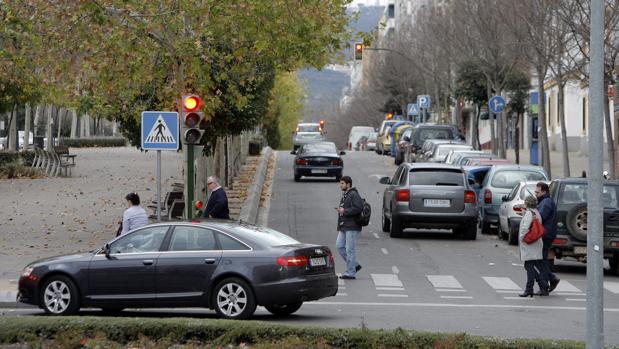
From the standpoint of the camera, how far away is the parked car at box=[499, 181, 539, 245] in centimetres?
2625

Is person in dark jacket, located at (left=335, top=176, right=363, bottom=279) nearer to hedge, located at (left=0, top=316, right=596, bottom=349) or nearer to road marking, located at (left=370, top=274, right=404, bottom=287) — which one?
road marking, located at (left=370, top=274, right=404, bottom=287)

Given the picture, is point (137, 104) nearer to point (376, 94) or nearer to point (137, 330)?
point (137, 330)

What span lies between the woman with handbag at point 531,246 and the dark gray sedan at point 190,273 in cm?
396

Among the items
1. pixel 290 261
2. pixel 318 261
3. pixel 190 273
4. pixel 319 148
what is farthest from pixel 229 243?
pixel 319 148

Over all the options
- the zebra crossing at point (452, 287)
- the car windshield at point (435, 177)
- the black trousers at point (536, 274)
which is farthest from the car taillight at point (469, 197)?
the black trousers at point (536, 274)

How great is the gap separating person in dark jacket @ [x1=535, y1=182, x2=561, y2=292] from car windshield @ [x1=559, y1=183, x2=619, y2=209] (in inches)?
103

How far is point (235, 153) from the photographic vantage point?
4834cm

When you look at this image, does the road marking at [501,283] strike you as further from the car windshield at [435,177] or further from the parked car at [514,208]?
the car windshield at [435,177]

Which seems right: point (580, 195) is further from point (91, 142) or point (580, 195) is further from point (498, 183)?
point (91, 142)

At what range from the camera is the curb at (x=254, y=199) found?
3204 cm

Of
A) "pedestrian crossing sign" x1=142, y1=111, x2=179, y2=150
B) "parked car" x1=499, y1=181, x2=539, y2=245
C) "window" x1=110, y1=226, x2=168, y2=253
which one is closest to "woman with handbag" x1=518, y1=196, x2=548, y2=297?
"window" x1=110, y1=226, x2=168, y2=253

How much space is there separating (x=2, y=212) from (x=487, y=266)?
1489 cm

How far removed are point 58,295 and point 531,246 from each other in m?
7.26

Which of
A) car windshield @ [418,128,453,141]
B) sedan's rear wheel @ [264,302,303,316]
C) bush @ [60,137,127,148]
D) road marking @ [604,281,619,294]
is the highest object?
bush @ [60,137,127,148]
